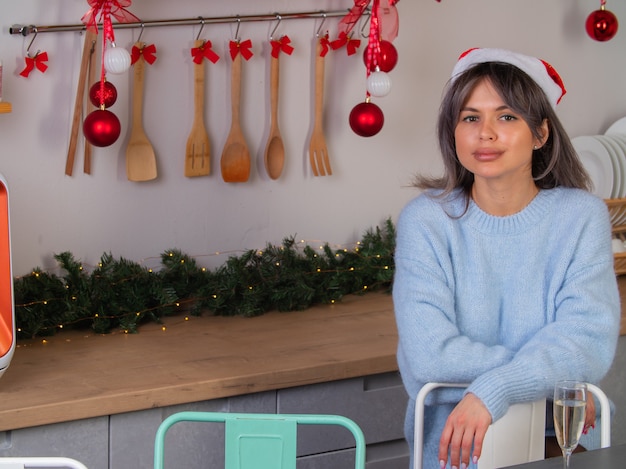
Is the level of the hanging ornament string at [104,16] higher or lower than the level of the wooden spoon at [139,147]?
higher

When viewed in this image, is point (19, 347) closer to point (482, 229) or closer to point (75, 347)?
point (75, 347)

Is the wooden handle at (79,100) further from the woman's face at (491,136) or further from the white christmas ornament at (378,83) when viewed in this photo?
the woman's face at (491,136)

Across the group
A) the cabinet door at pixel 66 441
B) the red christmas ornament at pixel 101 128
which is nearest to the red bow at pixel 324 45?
the red christmas ornament at pixel 101 128

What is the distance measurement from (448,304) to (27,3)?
1284 millimetres

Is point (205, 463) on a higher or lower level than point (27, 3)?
lower

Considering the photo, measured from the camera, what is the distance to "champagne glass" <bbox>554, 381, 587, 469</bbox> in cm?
128

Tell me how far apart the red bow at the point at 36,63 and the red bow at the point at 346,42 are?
2.59ft

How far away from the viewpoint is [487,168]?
5.80ft

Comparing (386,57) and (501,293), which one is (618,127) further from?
(501,293)

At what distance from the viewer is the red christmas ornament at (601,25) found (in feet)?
9.55

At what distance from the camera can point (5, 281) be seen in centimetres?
188

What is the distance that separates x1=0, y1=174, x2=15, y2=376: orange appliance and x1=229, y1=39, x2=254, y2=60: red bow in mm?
851

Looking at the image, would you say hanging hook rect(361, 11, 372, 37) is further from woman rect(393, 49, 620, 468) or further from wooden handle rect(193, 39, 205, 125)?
woman rect(393, 49, 620, 468)

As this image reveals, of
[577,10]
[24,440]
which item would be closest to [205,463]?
[24,440]
